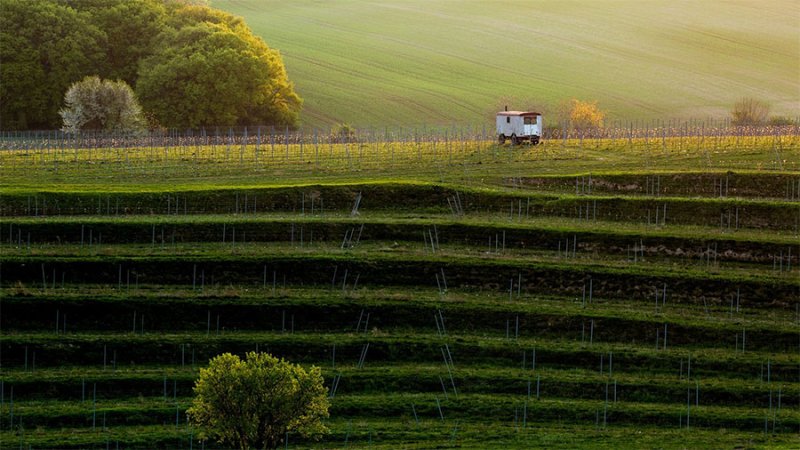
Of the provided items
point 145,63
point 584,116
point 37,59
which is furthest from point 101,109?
point 584,116

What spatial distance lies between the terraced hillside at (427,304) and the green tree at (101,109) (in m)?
30.6

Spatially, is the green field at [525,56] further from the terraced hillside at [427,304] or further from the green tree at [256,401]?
the green tree at [256,401]

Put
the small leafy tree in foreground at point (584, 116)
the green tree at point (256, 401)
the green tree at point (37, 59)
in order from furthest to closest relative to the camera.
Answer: the small leafy tree in foreground at point (584, 116) → the green tree at point (37, 59) → the green tree at point (256, 401)

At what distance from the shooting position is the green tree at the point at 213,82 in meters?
115

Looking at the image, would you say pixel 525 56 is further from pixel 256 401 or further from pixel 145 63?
pixel 256 401

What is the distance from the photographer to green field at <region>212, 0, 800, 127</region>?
13638 centimetres

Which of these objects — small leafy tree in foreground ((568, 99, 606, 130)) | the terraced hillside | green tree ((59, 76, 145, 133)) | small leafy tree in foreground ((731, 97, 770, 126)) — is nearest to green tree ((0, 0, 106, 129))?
green tree ((59, 76, 145, 133))

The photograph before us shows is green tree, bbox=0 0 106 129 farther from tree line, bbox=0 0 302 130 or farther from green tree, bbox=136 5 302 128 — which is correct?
green tree, bbox=136 5 302 128

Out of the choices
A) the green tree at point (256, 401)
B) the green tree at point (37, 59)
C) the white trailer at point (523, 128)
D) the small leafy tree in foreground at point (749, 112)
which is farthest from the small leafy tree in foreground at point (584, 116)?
the green tree at point (256, 401)

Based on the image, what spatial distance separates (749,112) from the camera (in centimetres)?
12388

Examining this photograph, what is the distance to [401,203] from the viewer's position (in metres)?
76.8

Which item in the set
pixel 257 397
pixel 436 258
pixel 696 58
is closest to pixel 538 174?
pixel 436 258

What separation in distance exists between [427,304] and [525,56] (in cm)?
9350

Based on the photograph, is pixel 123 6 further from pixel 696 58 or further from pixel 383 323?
pixel 383 323
